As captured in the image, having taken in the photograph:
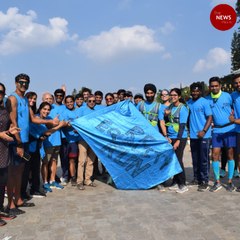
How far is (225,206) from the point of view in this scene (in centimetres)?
502

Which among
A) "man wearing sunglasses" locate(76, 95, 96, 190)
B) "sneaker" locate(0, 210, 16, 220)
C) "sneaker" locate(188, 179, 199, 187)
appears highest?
"man wearing sunglasses" locate(76, 95, 96, 190)

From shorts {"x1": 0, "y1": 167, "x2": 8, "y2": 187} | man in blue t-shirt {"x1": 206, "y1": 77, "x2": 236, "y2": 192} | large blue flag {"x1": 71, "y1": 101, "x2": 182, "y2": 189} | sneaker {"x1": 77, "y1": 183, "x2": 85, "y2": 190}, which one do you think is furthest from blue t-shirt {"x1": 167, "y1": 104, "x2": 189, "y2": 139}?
shorts {"x1": 0, "y1": 167, "x2": 8, "y2": 187}

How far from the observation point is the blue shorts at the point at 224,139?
5984 millimetres

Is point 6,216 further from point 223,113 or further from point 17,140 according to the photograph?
point 223,113

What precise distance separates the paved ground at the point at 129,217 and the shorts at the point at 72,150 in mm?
877

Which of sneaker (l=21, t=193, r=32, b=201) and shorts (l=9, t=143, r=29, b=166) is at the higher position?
shorts (l=9, t=143, r=29, b=166)

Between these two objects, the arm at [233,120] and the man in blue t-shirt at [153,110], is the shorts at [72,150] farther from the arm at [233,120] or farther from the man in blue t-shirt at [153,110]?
the arm at [233,120]

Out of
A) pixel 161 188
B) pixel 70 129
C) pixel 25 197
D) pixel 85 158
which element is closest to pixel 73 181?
pixel 85 158

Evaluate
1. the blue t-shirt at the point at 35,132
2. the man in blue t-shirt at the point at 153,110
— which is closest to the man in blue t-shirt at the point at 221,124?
the man in blue t-shirt at the point at 153,110

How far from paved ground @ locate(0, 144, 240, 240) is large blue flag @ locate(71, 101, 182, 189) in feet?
1.00

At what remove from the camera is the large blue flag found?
6176 millimetres

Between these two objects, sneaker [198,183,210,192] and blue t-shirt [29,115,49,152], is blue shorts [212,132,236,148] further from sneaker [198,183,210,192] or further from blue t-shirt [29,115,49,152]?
blue t-shirt [29,115,49,152]

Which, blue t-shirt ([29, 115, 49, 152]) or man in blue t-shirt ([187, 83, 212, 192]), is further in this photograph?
man in blue t-shirt ([187, 83, 212, 192])

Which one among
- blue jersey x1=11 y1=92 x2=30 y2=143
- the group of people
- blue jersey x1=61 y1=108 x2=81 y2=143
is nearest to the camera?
blue jersey x1=11 y1=92 x2=30 y2=143
